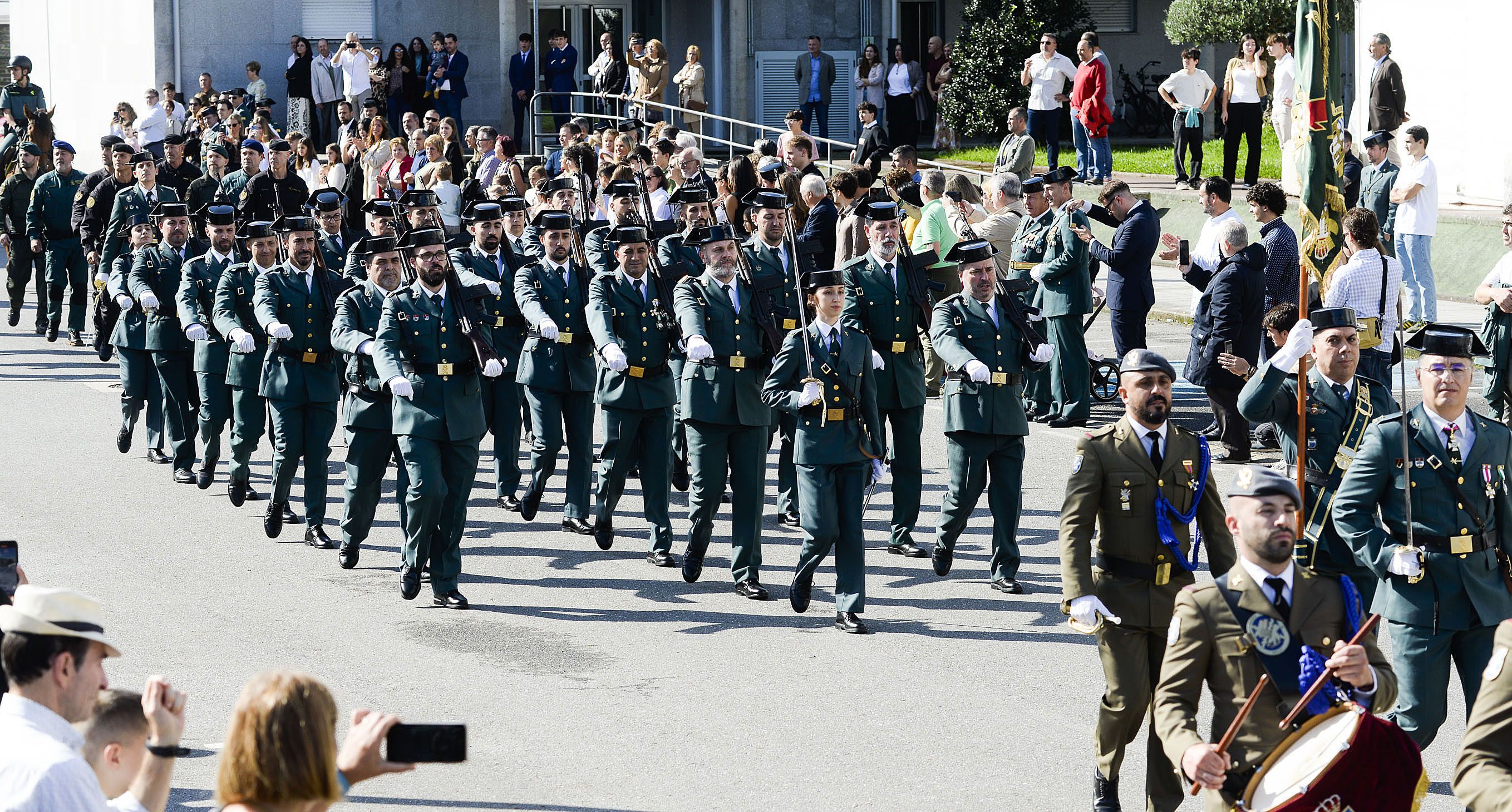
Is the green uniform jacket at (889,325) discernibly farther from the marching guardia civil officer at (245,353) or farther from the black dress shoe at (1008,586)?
the marching guardia civil officer at (245,353)

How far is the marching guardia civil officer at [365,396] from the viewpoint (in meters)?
10.8

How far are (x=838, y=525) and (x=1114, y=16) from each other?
26.9 meters

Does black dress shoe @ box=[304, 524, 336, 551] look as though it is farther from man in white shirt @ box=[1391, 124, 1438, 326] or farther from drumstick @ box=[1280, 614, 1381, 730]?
man in white shirt @ box=[1391, 124, 1438, 326]

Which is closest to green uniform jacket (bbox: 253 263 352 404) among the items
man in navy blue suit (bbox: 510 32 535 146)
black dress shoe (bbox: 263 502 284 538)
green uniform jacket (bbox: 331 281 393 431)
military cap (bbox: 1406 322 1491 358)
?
black dress shoe (bbox: 263 502 284 538)

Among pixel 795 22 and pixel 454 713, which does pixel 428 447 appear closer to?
pixel 454 713

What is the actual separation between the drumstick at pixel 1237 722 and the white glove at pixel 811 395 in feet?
13.8

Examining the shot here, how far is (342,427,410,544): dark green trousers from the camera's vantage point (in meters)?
11.0

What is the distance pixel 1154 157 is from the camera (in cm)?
2759

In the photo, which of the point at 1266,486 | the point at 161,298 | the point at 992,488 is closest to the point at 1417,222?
the point at 992,488

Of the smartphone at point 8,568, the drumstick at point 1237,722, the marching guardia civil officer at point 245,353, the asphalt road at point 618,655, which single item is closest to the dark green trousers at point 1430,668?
the asphalt road at point 618,655

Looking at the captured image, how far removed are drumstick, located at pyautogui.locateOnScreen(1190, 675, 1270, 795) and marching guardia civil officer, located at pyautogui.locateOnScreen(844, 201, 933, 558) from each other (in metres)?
5.65

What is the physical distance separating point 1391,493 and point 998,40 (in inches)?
889

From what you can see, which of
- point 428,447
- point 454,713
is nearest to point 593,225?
point 428,447

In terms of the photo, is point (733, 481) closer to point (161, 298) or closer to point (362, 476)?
point (362, 476)
